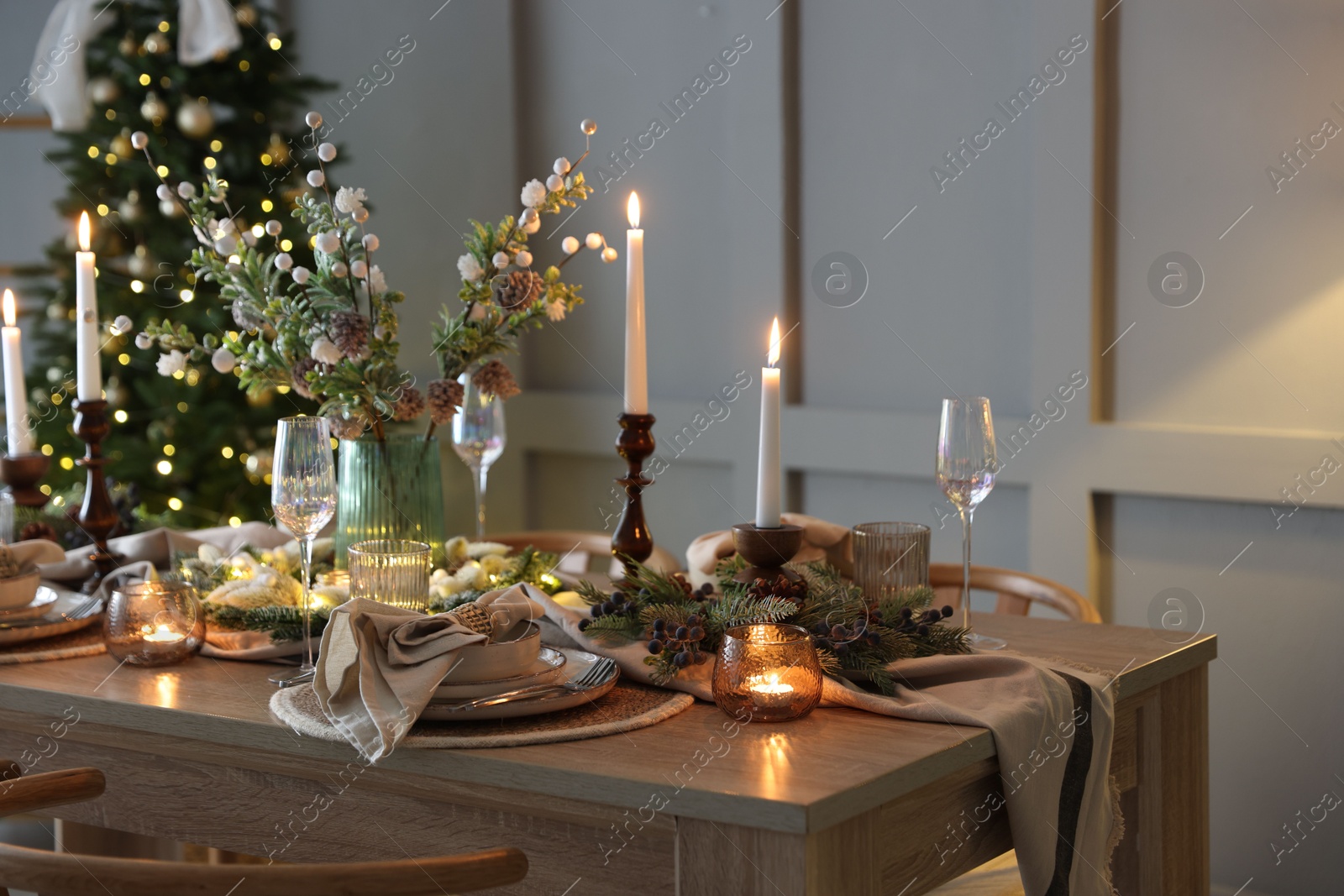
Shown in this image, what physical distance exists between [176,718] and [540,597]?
0.42 m

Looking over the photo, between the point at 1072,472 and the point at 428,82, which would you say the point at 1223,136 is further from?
the point at 428,82

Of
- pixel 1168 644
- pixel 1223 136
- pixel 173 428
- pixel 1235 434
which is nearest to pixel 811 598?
pixel 1168 644

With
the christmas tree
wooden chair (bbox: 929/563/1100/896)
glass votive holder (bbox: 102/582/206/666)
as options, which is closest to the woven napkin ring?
Result: glass votive holder (bbox: 102/582/206/666)

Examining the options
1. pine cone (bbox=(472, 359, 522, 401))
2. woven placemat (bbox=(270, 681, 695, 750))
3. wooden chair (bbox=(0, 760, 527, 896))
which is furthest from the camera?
pine cone (bbox=(472, 359, 522, 401))

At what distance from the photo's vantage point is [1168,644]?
1648 millimetres

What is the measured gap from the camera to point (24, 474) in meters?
1.98

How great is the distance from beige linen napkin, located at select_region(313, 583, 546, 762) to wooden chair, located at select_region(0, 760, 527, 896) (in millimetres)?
188

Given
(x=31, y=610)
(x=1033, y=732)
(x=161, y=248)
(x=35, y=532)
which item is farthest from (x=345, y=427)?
(x=161, y=248)

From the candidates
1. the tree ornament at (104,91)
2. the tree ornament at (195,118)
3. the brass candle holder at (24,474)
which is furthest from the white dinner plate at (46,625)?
the tree ornament at (104,91)

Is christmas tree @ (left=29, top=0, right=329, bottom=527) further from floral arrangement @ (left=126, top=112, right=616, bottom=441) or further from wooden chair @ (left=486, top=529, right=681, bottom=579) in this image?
floral arrangement @ (left=126, top=112, right=616, bottom=441)

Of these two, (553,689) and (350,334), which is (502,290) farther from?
(553,689)

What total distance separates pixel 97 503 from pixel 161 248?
181 cm

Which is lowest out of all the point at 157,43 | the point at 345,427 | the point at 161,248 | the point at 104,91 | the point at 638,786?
the point at 638,786

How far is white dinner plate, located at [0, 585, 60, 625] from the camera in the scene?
1.70m
